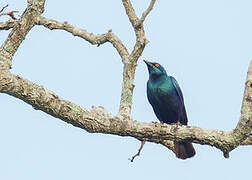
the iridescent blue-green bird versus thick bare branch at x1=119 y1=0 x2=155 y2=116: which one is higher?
thick bare branch at x1=119 y1=0 x2=155 y2=116

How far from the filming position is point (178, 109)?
25.5 ft

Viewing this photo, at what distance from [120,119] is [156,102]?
3116 millimetres

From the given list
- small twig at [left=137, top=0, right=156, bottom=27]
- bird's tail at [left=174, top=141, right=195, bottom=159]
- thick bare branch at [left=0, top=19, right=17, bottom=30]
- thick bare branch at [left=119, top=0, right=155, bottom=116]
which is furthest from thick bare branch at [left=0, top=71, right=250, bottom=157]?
thick bare branch at [left=0, top=19, right=17, bottom=30]

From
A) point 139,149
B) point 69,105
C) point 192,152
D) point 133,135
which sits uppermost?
point 69,105

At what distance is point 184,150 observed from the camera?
6258 mm

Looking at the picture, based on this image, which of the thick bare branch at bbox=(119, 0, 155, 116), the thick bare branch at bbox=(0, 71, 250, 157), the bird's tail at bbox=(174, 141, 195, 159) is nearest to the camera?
the thick bare branch at bbox=(0, 71, 250, 157)

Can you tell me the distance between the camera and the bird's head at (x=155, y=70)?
8.02m

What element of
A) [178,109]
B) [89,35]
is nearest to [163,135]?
[89,35]

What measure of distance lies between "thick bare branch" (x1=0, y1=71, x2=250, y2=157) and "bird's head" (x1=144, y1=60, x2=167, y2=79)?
3.12 meters

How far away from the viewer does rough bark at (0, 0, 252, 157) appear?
427 cm

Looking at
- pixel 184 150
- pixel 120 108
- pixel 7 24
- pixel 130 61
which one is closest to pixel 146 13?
pixel 130 61

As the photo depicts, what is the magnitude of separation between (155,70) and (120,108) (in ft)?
9.57

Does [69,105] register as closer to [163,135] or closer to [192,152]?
[163,135]

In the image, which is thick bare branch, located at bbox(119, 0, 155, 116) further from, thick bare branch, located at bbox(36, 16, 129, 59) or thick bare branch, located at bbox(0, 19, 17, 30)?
thick bare branch, located at bbox(0, 19, 17, 30)
